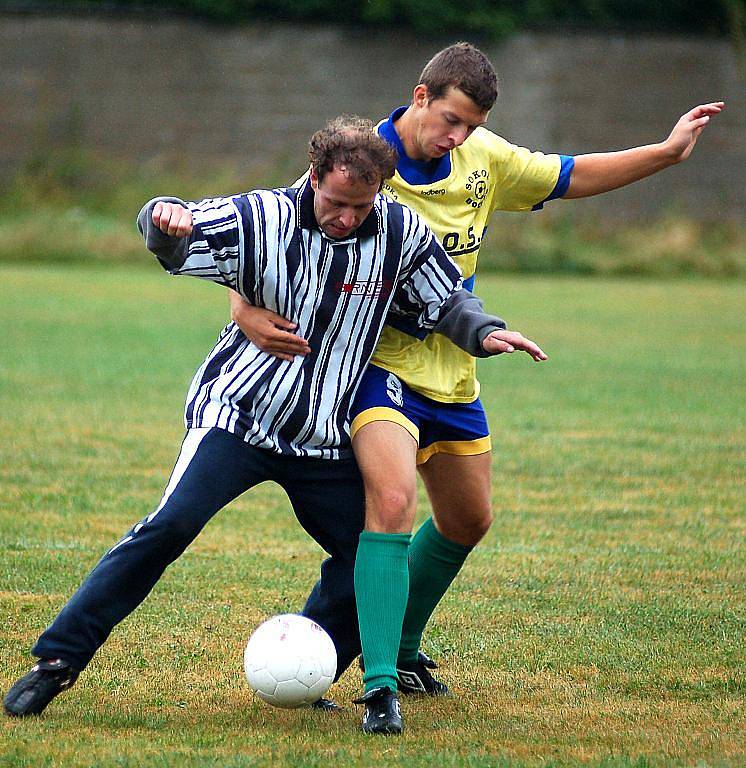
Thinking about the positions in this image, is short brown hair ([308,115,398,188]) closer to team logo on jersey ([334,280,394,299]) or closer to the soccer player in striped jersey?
the soccer player in striped jersey

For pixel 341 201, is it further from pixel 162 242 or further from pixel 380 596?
pixel 380 596

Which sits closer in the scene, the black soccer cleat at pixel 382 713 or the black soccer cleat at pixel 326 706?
the black soccer cleat at pixel 382 713

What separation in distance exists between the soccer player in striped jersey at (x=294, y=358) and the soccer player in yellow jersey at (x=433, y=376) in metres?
0.10

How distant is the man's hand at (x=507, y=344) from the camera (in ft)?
13.0

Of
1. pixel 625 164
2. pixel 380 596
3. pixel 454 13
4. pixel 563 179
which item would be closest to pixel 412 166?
pixel 563 179

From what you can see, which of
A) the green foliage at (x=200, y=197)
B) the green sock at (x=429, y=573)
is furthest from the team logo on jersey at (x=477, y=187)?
the green foliage at (x=200, y=197)

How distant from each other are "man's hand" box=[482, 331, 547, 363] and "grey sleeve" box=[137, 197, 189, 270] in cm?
94

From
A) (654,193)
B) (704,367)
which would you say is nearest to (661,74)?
(654,193)

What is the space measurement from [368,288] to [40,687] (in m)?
1.51

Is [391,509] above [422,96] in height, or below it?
below

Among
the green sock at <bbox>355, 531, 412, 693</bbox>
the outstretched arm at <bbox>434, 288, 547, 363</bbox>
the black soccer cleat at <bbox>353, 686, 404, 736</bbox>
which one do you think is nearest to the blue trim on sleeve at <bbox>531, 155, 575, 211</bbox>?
the outstretched arm at <bbox>434, 288, 547, 363</bbox>

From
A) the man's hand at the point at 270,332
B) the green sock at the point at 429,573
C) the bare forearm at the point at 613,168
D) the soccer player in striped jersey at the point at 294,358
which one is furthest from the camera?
the bare forearm at the point at 613,168

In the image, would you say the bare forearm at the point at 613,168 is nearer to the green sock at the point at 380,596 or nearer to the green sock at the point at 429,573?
the green sock at the point at 429,573

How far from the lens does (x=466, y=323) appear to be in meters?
4.09
